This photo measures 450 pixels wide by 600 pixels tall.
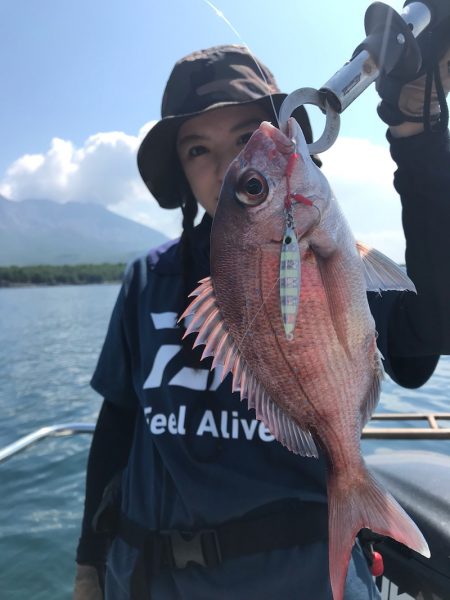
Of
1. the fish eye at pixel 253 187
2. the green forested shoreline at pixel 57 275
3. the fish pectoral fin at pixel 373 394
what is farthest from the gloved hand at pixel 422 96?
the green forested shoreline at pixel 57 275

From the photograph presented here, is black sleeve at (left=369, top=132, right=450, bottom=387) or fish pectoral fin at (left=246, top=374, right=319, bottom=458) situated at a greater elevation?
black sleeve at (left=369, top=132, right=450, bottom=387)

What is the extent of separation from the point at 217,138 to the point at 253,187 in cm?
83

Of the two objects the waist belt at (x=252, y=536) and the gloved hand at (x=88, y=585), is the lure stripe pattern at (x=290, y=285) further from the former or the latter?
the gloved hand at (x=88, y=585)

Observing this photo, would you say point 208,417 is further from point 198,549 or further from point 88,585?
point 88,585

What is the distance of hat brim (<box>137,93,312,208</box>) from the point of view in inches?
80.0

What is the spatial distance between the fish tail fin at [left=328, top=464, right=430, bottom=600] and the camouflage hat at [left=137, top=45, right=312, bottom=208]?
1506 millimetres

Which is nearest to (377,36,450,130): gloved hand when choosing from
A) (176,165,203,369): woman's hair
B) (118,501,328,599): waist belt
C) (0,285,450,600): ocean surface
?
(176,165,203,369): woman's hair

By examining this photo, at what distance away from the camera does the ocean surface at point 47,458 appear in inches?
187

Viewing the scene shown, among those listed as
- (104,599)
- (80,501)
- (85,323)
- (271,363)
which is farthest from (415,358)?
(85,323)

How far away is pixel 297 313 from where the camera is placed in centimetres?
133

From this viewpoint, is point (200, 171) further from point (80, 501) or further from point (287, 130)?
point (80, 501)

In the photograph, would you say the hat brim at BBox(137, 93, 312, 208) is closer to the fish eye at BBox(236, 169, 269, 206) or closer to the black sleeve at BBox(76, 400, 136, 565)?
the fish eye at BBox(236, 169, 269, 206)

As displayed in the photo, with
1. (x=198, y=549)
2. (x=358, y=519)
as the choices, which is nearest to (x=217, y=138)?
(x=358, y=519)

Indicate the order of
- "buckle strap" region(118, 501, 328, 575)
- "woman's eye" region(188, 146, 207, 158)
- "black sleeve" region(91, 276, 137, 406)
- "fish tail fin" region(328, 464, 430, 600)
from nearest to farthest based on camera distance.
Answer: "fish tail fin" region(328, 464, 430, 600) < "buckle strap" region(118, 501, 328, 575) < "woman's eye" region(188, 146, 207, 158) < "black sleeve" region(91, 276, 137, 406)
